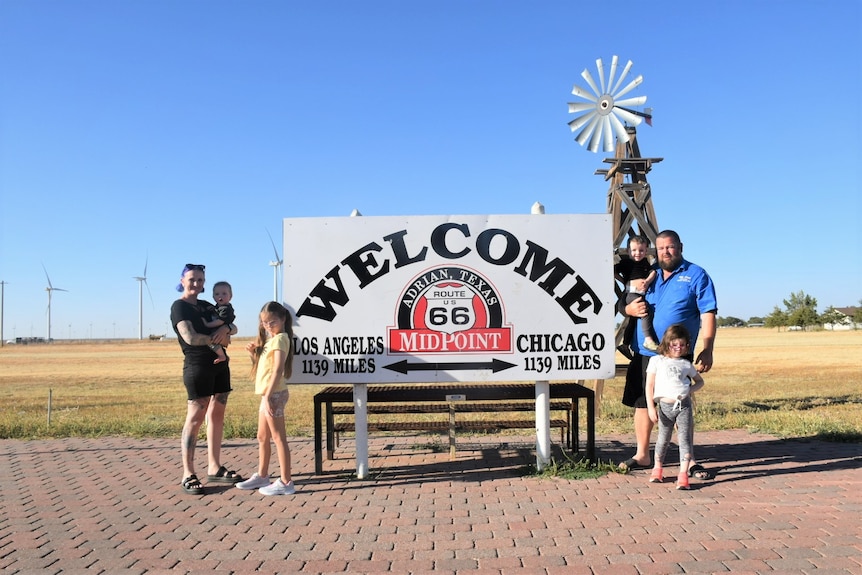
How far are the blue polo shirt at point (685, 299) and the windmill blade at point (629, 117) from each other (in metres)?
5.88

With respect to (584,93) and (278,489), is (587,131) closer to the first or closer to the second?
(584,93)

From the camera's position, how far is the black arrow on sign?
637 centimetres

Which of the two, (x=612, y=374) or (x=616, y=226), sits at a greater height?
(x=616, y=226)

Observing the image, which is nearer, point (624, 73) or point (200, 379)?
point (200, 379)

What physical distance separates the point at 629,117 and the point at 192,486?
918 cm

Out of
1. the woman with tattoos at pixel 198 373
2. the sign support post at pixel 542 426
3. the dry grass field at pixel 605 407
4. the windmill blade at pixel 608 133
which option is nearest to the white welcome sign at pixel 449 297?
the sign support post at pixel 542 426

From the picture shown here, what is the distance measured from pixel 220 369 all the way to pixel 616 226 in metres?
7.66

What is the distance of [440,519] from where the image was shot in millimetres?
4859

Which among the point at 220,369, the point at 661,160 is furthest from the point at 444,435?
the point at 661,160

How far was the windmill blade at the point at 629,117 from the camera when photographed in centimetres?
1139

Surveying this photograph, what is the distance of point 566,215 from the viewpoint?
655 cm

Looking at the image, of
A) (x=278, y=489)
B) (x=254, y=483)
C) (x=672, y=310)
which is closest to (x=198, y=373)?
(x=254, y=483)

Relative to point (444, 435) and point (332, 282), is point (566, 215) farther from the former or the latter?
point (444, 435)

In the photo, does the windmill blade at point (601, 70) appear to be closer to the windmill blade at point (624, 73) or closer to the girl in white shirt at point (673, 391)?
the windmill blade at point (624, 73)
